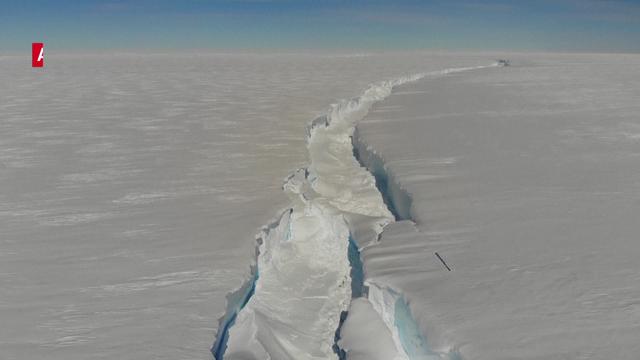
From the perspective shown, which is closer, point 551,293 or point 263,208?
point 551,293

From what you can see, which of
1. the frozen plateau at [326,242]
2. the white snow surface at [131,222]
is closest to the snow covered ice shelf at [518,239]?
the frozen plateau at [326,242]

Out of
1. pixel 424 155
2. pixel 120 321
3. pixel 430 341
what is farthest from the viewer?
pixel 424 155

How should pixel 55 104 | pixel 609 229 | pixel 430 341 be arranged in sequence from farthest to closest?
pixel 55 104 → pixel 609 229 → pixel 430 341

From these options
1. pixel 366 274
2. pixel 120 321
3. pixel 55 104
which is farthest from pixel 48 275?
pixel 55 104

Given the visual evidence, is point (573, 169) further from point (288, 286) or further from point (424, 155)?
point (288, 286)

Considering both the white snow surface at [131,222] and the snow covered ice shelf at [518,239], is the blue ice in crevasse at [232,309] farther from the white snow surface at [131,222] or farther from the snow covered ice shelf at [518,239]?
the snow covered ice shelf at [518,239]

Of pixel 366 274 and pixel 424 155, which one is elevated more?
pixel 424 155

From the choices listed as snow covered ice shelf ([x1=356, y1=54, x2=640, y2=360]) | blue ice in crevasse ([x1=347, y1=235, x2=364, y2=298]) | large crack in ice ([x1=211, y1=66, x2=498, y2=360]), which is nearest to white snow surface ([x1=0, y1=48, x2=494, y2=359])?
large crack in ice ([x1=211, y1=66, x2=498, y2=360])

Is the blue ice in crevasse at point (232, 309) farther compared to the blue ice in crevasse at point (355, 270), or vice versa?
the blue ice in crevasse at point (355, 270)
